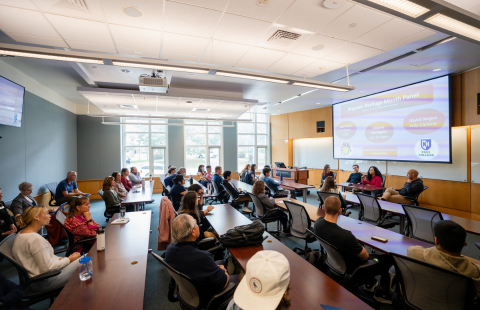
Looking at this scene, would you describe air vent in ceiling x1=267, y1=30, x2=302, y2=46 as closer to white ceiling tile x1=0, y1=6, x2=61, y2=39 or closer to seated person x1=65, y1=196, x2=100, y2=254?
white ceiling tile x1=0, y1=6, x2=61, y2=39

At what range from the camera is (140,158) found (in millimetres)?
11117

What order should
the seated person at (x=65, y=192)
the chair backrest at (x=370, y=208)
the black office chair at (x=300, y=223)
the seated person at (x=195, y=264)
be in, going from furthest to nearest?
1. the seated person at (x=65, y=192)
2. the chair backrest at (x=370, y=208)
3. the black office chair at (x=300, y=223)
4. the seated person at (x=195, y=264)

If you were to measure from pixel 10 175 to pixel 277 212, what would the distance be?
5.94 metres

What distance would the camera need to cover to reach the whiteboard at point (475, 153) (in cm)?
Result: 579

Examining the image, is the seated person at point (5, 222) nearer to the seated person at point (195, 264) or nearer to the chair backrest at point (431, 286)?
the seated person at point (195, 264)

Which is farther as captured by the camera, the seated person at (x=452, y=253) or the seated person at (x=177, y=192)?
the seated person at (x=177, y=192)

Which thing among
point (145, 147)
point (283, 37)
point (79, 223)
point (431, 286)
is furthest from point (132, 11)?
point (145, 147)

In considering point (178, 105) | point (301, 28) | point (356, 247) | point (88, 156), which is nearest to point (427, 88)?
point (301, 28)

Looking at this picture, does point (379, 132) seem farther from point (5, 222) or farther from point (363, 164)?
point (5, 222)

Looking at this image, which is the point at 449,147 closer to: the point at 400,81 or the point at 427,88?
the point at 427,88

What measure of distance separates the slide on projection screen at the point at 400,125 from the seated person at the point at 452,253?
574cm

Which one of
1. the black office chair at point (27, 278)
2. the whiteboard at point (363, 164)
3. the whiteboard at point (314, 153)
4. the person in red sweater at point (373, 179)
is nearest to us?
the black office chair at point (27, 278)

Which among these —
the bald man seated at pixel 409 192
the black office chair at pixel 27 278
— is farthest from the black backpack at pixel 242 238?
the bald man seated at pixel 409 192

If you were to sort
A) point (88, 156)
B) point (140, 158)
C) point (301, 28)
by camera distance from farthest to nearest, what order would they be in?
point (140, 158) < point (88, 156) < point (301, 28)
